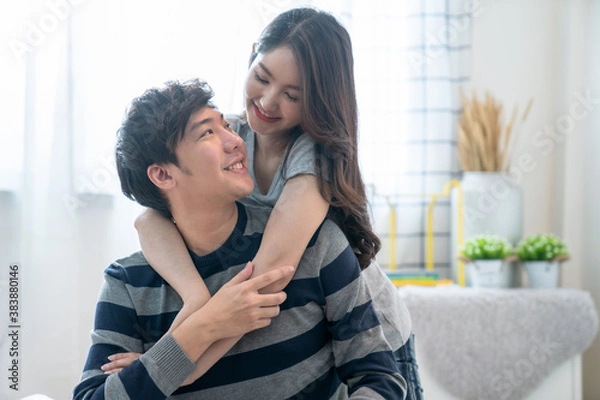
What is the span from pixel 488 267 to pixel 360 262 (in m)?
1.46

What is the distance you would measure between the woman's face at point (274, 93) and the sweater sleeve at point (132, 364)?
17.2 inches

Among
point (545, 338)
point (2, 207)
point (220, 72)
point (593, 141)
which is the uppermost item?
point (220, 72)

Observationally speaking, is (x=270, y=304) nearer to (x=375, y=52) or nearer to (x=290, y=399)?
(x=290, y=399)

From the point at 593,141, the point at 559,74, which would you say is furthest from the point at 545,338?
the point at 559,74

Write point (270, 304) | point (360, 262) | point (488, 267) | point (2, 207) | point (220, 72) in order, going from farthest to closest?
point (488, 267), point (220, 72), point (2, 207), point (360, 262), point (270, 304)

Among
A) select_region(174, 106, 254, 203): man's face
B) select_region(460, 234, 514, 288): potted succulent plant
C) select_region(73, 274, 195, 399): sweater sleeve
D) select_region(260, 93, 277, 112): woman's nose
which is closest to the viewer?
select_region(73, 274, 195, 399): sweater sleeve

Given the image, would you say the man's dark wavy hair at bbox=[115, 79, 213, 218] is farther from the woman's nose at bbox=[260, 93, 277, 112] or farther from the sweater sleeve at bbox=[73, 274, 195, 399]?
the sweater sleeve at bbox=[73, 274, 195, 399]

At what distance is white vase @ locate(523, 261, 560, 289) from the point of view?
273 cm

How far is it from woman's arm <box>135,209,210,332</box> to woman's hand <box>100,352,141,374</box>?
9cm

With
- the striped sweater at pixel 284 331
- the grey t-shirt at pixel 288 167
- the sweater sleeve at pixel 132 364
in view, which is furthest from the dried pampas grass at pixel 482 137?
the sweater sleeve at pixel 132 364

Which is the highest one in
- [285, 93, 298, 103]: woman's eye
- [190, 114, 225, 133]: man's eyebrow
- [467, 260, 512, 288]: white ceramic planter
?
[285, 93, 298, 103]: woman's eye

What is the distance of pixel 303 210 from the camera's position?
4.11 feet

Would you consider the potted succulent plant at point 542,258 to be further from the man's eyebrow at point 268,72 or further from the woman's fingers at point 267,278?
the woman's fingers at point 267,278

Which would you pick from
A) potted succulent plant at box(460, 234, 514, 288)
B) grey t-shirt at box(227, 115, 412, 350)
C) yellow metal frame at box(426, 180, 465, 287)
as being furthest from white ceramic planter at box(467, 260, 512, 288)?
grey t-shirt at box(227, 115, 412, 350)
